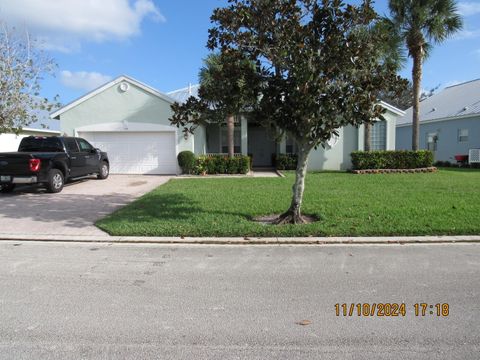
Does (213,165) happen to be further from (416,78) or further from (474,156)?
(474,156)

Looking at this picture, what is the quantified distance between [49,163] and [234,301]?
380 inches

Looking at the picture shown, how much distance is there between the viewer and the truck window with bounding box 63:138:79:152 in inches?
516

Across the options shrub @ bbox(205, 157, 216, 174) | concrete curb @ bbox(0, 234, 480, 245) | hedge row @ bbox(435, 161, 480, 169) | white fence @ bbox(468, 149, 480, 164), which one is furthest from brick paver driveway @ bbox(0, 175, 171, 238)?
hedge row @ bbox(435, 161, 480, 169)

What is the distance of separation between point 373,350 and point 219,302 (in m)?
1.66

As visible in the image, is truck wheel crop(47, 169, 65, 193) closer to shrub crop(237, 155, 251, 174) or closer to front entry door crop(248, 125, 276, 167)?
shrub crop(237, 155, 251, 174)

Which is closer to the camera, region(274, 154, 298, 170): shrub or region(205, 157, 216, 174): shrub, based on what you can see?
region(205, 157, 216, 174): shrub

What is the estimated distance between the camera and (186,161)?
680 inches

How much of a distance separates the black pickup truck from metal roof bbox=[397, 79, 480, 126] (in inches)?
873

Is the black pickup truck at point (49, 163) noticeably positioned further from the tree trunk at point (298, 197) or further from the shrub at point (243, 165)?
the tree trunk at point (298, 197)

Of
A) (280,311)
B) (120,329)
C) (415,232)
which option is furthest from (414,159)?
(120,329)

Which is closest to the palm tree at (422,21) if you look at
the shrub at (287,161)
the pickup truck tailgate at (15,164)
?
the shrub at (287,161)

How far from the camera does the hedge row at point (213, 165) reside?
17.4m

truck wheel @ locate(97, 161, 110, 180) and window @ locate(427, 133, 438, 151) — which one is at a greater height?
window @ locate(427, 133, 438, 151)

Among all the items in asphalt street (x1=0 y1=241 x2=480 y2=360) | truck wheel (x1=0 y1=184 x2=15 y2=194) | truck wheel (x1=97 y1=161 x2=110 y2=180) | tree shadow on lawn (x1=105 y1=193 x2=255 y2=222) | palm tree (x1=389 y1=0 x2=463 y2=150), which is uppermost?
palm tree (x1=389 y1=0 x2=463 y2=150)
